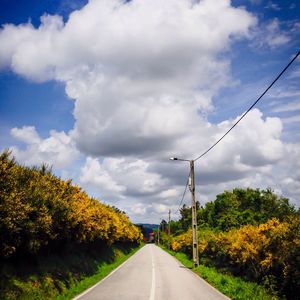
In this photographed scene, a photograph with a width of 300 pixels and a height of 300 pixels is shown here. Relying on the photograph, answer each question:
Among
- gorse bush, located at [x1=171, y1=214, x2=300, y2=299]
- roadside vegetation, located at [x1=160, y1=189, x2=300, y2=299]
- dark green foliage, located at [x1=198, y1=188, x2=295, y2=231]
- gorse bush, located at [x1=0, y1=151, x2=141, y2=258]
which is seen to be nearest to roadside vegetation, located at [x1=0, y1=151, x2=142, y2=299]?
gorse bush, located at [x1=0, y1=151, x2=141, y2=258]

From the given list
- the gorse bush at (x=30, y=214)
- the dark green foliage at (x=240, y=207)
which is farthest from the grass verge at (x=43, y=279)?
the dark green foliage at (x=240, y=207)

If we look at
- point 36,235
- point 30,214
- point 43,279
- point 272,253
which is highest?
point 30,214

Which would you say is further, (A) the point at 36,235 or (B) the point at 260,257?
(B) the point at 260,257

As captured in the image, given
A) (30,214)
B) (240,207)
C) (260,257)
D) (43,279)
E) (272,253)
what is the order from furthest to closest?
(240,207), (260,257), (272,253), (43,279), (30,214)

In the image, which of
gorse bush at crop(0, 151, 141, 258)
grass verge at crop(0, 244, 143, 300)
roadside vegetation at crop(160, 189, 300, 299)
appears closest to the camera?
gorse bush at crop(0, 151, 141, 258)

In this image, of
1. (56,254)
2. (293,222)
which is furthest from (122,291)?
(293,222)

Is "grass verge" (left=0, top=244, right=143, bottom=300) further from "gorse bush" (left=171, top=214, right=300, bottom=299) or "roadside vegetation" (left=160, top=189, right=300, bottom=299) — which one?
"gorse bush" (left=171, top=214, right=300, bottom=299)

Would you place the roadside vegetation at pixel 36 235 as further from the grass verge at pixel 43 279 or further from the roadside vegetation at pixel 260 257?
the roadside vegetation at pixel 260 257

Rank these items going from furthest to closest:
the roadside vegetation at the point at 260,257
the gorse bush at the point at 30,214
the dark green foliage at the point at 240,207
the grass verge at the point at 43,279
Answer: the dark green foliage at the point at 240,207
the roadside vegetation at the point at 260,257
the grass verge at the point at 43,279
the gorse bush at the point at 30,214

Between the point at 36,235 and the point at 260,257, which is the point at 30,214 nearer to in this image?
the point at 36,235

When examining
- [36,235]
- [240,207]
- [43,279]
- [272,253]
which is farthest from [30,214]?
[240,207]

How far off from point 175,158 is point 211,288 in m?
15.9

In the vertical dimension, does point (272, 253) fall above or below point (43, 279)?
above

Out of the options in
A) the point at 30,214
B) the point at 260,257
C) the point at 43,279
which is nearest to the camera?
the point at 30,214
